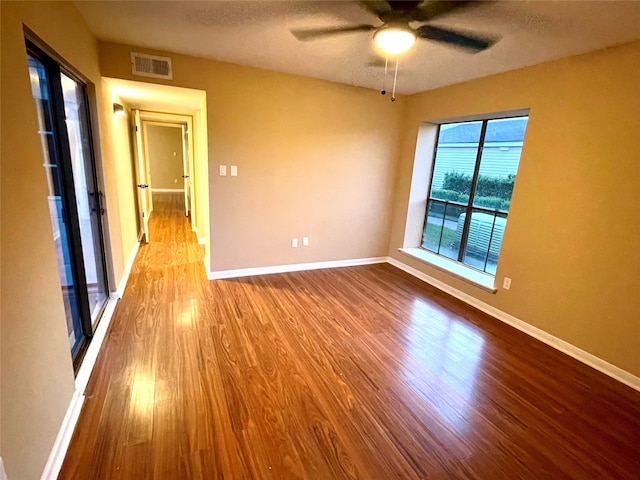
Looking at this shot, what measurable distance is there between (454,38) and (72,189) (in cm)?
281

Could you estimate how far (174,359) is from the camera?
7.38ft

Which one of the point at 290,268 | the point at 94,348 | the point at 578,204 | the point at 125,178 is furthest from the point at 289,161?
the point at 578,204

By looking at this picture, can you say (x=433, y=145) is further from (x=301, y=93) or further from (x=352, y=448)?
(x=352, y=448)

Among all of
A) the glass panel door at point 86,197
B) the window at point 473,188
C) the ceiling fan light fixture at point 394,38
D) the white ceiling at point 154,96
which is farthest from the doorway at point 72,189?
the window at point 473,188

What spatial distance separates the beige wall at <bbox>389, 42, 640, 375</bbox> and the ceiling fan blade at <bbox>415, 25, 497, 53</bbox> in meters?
0.80

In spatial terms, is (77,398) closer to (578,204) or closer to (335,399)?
(335,399)

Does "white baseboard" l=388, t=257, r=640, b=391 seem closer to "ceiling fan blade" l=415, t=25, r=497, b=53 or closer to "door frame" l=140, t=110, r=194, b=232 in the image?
"ceiling fan blade" l=415, t=25, r=497, b=53

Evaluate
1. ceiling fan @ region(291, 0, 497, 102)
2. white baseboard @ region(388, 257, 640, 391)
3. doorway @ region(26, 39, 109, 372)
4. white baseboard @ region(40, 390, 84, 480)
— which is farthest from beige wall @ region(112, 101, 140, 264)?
white baseboard @ region(388, 257, 640, 391)

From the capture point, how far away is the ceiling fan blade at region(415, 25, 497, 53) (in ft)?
6.92

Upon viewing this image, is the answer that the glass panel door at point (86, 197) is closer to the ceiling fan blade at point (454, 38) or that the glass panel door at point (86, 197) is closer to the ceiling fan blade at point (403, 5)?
the ceiling fan blade at point (403, 5)

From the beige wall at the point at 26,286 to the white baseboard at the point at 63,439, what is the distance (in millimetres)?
43

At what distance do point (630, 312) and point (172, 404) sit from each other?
3.17m

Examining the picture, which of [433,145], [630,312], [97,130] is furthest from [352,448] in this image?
[433,145]

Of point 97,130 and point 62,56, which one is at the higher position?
point 62,56
